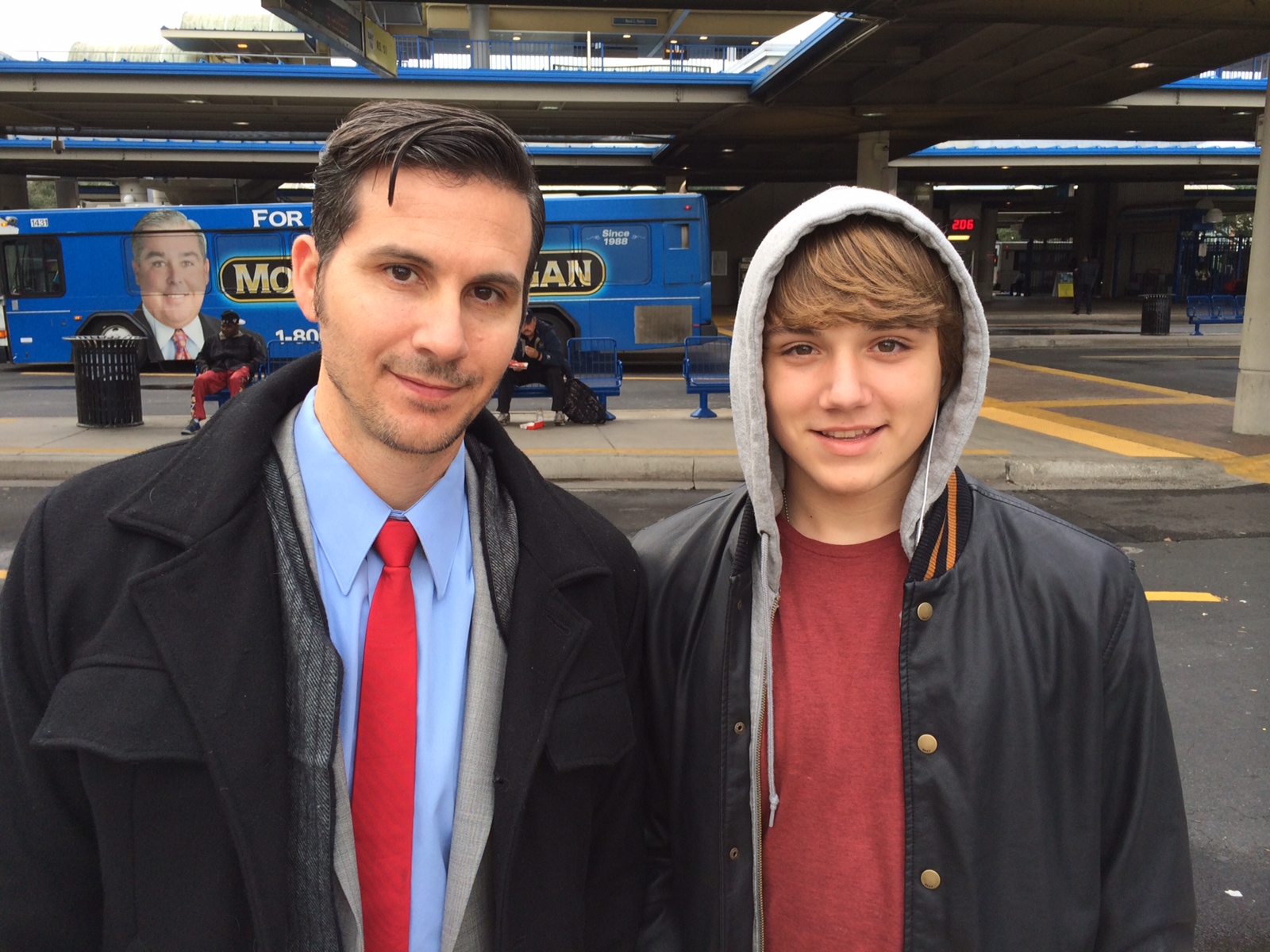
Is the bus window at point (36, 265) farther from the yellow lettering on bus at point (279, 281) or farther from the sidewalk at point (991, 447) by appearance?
the sidewalk at point (991, 447)

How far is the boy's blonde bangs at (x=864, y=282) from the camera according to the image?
1572 millimetres

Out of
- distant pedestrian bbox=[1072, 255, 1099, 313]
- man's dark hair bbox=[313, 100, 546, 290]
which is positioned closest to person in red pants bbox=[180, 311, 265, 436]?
man's dark hair bbox=[313, 100, 546, 290]

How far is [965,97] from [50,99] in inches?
733

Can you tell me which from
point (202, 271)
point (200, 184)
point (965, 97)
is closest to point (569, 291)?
point (202, 271)

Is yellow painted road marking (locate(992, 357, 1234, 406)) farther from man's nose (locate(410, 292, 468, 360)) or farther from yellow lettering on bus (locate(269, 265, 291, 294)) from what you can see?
man's nose (locate(410, 292, 468, 360))

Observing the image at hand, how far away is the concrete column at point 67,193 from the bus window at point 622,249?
1090 inches

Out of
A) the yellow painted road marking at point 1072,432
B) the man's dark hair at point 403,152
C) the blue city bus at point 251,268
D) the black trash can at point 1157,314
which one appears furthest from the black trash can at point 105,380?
the black trash can at point 1157,314

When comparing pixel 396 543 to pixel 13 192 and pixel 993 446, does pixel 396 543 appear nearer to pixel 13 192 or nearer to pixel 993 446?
pixel 993 446

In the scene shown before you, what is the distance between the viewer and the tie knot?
5.14ft

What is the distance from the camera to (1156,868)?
1567 millimetres

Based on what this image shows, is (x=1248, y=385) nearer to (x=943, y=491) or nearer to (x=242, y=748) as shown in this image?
(x=943, y=491)

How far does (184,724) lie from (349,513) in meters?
0.40

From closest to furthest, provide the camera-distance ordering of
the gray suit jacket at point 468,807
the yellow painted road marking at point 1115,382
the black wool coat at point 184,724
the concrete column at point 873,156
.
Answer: the black wool coat at point 184,724 → the gray suit jacket at point 468,807 → the yellow painted road marking at point 1115,382 → the concrete column at point 873,156

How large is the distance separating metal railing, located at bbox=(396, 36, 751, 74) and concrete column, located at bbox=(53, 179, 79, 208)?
20.5 m
